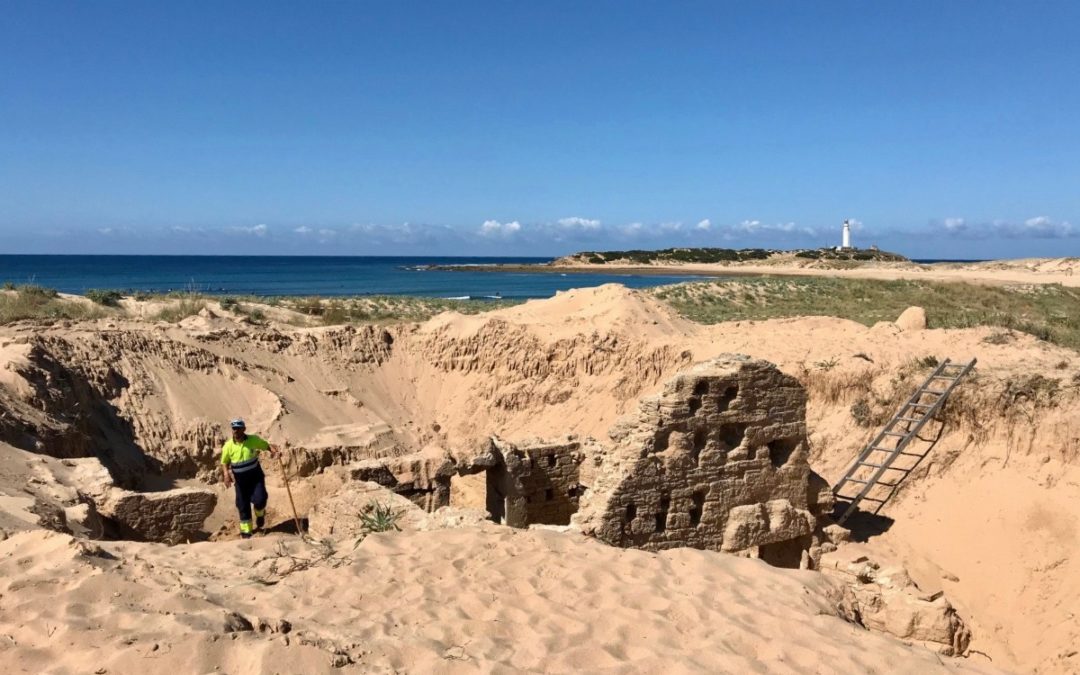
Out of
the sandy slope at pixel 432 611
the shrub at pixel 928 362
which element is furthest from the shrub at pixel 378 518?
the shrub at pixel 928 362

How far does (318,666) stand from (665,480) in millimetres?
5696

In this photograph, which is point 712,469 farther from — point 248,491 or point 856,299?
point 856,299

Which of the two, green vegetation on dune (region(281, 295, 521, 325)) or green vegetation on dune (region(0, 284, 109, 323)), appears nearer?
green vegetation on dune (region(0, 284, 109, 323))

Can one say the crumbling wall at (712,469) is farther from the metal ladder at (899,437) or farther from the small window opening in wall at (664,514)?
the metal ladder at (899,437)

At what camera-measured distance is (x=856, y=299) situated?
1454 inches

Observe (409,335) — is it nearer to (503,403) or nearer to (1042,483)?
(503,403)

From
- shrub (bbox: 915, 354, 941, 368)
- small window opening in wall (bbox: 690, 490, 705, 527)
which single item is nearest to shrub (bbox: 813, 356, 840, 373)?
shrub (bbox: 915, 354, 941, 368)

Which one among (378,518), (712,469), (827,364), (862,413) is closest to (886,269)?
(827,364)

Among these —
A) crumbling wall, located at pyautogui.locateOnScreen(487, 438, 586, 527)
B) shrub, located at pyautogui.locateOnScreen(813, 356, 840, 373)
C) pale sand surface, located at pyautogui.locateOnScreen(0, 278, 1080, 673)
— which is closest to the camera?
pale sand surface, located at pyautogui.locateOnScreen(0, 278, 1080, 673)

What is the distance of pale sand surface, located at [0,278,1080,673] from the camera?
5094 mm

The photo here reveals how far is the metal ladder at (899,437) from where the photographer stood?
12.7 meters

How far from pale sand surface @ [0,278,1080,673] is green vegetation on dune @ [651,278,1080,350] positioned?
1122 centimetres

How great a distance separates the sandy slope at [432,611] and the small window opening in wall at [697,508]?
1.82 metres

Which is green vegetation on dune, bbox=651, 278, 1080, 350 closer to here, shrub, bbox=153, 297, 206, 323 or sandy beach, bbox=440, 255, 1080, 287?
sandy beach, bbox=440, 255, 1080, 287
